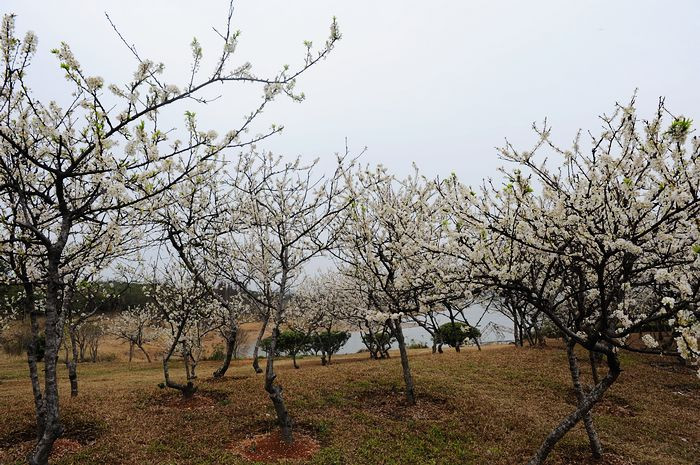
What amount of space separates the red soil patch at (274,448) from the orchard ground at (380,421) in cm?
15

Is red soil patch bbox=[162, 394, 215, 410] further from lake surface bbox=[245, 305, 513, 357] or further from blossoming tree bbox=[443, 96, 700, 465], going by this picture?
blossoming tree bbox=[443, 96, 700, 465]

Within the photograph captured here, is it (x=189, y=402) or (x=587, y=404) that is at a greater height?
(x=587, y=404)

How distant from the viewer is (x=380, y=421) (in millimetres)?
8641

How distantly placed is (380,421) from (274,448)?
2.50 meters

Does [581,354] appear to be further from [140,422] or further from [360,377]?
[140,422]

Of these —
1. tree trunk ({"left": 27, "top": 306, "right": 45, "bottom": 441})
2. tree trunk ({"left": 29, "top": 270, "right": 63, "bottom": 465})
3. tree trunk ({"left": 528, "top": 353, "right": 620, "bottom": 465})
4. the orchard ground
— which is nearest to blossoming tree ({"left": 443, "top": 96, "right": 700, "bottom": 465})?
tree trunk ({"left": 528, "top": 353, "right": 620, "bottom": 465})

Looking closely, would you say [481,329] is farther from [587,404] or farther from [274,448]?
[274,448]

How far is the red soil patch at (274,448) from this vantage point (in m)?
6.87

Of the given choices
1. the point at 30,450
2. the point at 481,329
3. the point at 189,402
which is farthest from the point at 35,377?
the point at 481,329

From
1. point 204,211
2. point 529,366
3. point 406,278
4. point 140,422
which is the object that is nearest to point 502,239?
point 406,278

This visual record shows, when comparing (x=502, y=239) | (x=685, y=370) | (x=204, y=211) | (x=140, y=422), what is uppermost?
(x=204, y=211)

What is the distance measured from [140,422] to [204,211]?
470 centimetres

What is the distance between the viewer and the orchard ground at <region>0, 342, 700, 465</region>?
707cm

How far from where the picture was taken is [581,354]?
1767cm
